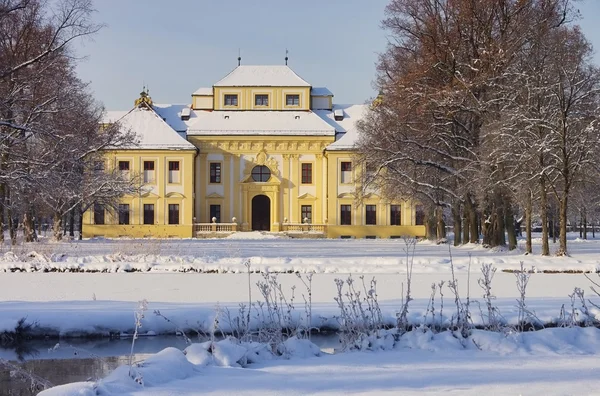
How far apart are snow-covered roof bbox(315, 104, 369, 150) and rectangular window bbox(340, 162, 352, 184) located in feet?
4.68

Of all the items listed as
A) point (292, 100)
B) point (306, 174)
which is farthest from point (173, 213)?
point (292, 100)

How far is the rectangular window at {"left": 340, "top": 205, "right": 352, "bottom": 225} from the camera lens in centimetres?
5334

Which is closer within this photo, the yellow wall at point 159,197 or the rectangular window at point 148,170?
the yellow wall at point 159,197

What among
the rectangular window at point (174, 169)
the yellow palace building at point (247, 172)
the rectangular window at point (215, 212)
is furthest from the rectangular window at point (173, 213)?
the rectangular window at point (215, 212)

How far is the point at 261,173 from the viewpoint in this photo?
54.8m

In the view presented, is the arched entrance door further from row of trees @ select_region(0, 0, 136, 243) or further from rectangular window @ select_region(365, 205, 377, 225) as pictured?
row of trees @ select_region(0, 0, 136, 243)

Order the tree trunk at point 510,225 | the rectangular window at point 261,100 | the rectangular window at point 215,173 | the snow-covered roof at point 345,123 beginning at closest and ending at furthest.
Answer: the tree trunk at point 510,225 < the snow-covered roof at point 345,123 < the rectangular window at point 215,173 < the rectangular window at point 261,100

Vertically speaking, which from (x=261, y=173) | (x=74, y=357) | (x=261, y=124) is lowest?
(x=74, y=357)

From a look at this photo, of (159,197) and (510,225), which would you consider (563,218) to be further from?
(159,197)

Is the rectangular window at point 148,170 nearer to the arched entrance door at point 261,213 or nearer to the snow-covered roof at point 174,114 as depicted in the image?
the snow-covered roof at point 174,114

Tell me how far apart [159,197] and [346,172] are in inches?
542

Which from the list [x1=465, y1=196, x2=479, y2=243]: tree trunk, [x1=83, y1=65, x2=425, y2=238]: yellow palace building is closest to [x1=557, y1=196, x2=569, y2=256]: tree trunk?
[x1=465, y1=196, x2=479, y2=243]: tree trunk

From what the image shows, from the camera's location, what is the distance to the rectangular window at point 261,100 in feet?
185

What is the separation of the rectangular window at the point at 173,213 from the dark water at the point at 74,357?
43.3 meters
